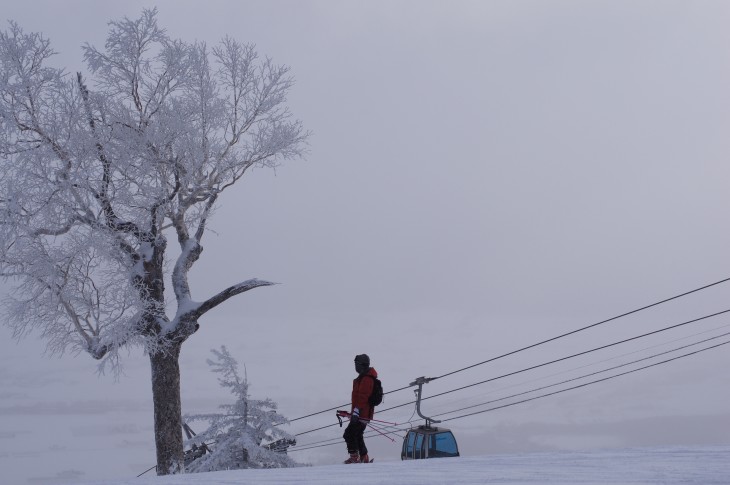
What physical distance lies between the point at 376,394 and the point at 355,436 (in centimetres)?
84

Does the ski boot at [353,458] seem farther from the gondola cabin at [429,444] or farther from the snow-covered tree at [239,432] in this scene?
the snow-covered tree at [239,432]

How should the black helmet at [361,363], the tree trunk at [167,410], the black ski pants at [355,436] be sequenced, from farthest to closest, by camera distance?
the tree trunk at [167,410]
the black helmet at [361,363]
the black ski pants at [355,436]

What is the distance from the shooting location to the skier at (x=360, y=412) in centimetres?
1367

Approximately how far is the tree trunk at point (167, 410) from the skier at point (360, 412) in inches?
235

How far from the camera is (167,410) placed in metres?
18.0

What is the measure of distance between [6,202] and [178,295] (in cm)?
458

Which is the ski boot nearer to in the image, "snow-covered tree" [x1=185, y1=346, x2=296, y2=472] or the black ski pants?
the black ski pants

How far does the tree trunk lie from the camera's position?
17.8 m

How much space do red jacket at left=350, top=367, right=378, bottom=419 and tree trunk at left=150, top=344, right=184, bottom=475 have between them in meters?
6.14

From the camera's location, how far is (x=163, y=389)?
18172 mm

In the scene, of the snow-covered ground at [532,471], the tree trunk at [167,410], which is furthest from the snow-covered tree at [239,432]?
the snow-covered ground at [532,471]

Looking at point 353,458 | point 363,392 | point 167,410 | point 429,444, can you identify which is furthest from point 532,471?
point 167,410

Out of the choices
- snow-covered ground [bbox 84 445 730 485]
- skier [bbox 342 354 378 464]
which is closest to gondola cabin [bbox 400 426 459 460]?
skier [bbox 342 354 378 464]

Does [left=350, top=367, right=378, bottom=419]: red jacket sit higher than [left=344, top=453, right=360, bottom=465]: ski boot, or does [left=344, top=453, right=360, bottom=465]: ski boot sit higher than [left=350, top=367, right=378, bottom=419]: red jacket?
[left=350, top=367, right=378, bottom=419]: red jacket
